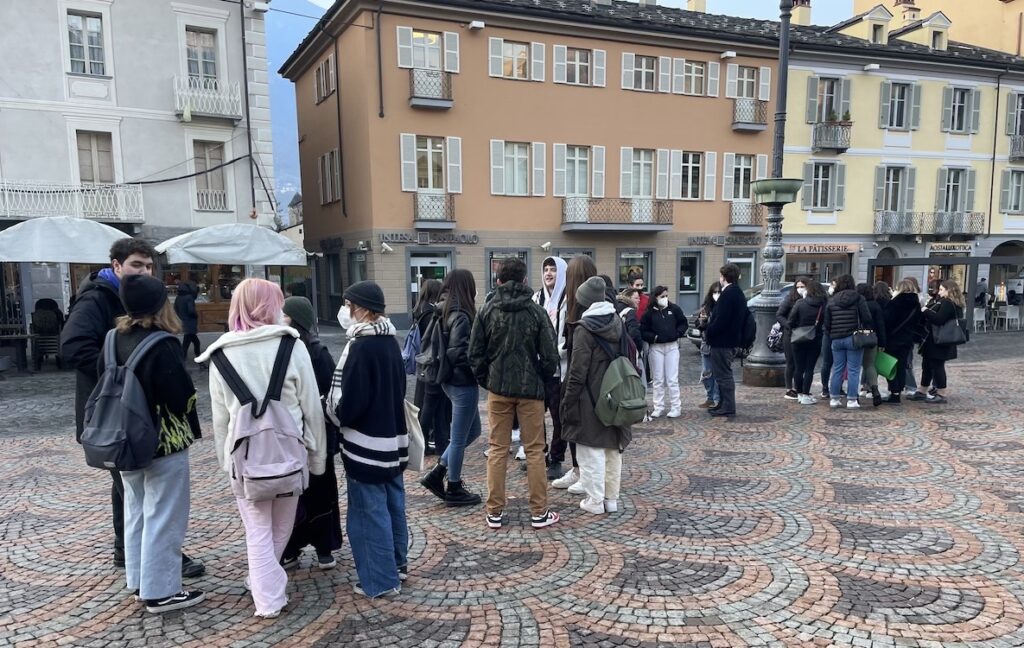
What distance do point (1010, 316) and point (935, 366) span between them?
15.2 meters

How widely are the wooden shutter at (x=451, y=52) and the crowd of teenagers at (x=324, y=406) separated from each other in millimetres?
16444

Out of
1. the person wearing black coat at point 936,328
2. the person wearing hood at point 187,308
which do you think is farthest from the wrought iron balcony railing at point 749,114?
the person wearing hood at point 187,308

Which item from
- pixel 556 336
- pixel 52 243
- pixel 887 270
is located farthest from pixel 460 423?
pixel 887 270

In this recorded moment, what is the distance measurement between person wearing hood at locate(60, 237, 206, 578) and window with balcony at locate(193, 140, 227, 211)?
49.2 ft

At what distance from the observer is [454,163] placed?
20.1 metres

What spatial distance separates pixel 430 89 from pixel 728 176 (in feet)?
37.7

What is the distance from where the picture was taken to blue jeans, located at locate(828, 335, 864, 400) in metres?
7.90

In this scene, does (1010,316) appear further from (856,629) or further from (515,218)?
(856,629)

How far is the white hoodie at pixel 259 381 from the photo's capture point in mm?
2957

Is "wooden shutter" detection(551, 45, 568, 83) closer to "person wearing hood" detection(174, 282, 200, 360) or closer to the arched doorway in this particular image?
"person wearing hood" detection(174, 282, 200, 360)

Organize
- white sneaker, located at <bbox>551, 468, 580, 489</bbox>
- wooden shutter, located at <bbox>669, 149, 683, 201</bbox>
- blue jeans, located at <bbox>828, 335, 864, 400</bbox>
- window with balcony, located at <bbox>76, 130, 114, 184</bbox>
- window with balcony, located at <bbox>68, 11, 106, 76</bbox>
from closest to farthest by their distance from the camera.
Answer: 1. white sneaker, located at <bbox>551, 468, 580, 489</bbox>
2. blue jeans, located at <bbox>828, 335, 864, 400</bbox>
3. window with balcony, located at <bbox>68, 11, 106, 76</bbox>
4. window with balcony, located at <bbox>76, 130, 114, 184</bbox>
5. wooden shutter, located at <bbox>669, 149, 683, 201</bbox>

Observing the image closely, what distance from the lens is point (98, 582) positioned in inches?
144

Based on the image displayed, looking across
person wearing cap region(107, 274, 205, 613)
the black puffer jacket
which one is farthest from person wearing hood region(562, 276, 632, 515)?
the black puffer jacket

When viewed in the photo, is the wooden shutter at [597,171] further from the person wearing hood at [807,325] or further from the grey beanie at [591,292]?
the grey beanie at [591,292]
